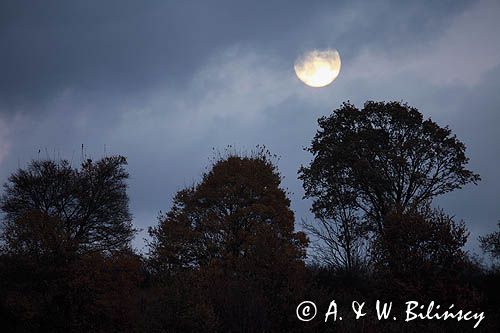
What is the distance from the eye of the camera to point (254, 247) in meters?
26.5

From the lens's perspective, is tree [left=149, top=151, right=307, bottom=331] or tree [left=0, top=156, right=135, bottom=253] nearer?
tree [left=149, top=151, right=307, bottom=331]

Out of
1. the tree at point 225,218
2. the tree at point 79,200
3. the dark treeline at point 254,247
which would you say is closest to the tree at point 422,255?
the dark treeline at point 254,247

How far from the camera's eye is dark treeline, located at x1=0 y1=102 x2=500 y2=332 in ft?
71.6

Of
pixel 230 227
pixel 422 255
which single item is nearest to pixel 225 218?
pixel 230 227

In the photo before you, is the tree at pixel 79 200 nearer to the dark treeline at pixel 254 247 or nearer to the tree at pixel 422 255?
the dark treeline at pixel 254 247

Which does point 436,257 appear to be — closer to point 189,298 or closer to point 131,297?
point 189,298

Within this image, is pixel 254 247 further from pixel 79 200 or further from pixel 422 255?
pixel 79 200

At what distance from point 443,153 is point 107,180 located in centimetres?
2772

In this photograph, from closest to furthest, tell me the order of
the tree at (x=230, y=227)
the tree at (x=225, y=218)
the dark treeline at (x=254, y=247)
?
1. the dark treeline at (x=254, y=247)
2. the tree at (x=230, y=227)
3. the tree at (x=225, y=218)

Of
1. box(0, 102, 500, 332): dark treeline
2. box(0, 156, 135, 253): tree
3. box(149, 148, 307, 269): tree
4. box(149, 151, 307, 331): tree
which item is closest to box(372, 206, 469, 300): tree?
box(0, 102, 500, 332): dark treeline

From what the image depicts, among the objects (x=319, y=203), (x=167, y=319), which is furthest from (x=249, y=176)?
(x=167, y=319)

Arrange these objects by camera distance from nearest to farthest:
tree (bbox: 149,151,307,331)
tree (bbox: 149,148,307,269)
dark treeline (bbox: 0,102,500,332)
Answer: dark treeline (bbox: 0,102,500,332) → tree (bbox: 149,151,307,331) → tree (bbox: 149,148,307,269)

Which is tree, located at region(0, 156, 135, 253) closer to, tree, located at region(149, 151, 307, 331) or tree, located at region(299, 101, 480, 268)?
tree, located at region(149, 151, 307, 331)

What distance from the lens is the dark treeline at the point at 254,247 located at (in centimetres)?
2181
